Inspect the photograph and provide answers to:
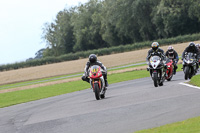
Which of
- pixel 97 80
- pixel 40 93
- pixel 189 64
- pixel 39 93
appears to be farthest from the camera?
pixel 39 93

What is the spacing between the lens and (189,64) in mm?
18781

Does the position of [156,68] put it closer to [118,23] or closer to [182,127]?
[182,127]

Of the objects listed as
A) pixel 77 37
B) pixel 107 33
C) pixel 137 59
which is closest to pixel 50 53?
pixel 77 37

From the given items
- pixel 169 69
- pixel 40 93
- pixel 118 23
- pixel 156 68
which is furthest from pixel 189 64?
pixel 118 23

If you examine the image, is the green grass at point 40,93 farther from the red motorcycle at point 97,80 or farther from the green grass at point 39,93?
the red motorcycle at point 97,80

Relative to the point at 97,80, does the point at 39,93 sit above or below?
below

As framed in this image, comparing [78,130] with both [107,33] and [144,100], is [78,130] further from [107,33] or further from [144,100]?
[107,33]

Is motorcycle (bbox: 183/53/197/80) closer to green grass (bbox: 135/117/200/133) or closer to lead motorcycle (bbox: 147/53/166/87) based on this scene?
lead motorcycle (bbox: 147/53/166/87)

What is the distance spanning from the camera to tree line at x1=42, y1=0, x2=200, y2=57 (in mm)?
79125

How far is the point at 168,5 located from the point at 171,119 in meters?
74.6

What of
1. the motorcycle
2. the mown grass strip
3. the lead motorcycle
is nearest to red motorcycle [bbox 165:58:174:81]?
the motorcycle

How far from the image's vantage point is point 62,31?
420 feet

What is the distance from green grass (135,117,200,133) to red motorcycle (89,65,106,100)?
267 inches

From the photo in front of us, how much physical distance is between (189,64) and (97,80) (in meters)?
5.76
